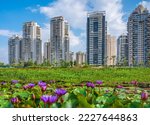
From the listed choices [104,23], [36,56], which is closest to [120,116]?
Result: [104,23]

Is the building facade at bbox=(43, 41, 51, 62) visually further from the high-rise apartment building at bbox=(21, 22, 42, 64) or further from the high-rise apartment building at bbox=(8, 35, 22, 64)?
the high-rise apartment building at bbox=(8, 35, 22, 64)

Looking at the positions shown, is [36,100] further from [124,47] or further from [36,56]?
[36,56]

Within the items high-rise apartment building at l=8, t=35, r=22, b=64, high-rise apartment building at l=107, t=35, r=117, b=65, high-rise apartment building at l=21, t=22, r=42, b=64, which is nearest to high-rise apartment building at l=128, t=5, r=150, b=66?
high-rise apartment building at l=107, t=35, r=117, b=65

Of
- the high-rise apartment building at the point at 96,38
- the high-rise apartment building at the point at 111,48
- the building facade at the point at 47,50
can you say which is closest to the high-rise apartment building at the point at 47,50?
the building facade at the point at 47,50

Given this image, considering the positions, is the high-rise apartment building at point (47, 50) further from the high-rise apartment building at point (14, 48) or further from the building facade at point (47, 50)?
the high-rise apartment building at point (14, 48)

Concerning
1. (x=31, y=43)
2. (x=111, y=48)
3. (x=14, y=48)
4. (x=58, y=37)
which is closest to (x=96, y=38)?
(x=58, y=37)
